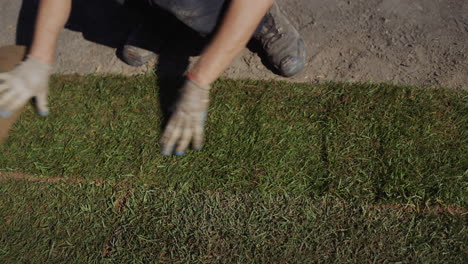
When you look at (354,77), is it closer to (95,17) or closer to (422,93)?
(422,93)

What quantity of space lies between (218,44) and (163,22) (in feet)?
3.27

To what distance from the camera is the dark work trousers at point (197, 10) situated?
1.98 meters

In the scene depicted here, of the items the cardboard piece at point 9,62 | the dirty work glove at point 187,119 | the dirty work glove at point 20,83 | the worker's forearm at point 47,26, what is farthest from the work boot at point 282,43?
the cardboard piece at point 9,62

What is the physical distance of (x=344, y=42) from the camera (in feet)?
8.65

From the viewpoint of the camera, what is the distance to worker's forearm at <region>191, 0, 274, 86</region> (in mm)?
1641

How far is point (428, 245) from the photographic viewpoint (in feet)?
5.79

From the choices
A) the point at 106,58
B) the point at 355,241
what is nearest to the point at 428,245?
the point at 355,241

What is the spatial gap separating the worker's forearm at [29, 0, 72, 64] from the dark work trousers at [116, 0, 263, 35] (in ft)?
1.61

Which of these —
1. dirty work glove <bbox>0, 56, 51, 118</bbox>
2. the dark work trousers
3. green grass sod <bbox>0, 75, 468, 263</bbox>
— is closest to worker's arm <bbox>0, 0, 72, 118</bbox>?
dirty work glove <bbox>0, 56, 51, 118</bbox>

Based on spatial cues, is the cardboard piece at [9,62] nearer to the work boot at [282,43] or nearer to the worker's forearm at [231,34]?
the worker's forearm at [231,34]

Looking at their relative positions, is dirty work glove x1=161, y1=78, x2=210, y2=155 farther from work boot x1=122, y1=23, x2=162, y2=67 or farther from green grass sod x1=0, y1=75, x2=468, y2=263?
work boot x1=122, y1=23, x2=162, y2=67

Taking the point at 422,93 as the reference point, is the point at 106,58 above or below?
below

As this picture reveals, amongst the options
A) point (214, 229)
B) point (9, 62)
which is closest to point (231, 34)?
point (214, 229)

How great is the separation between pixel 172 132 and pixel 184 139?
0.08 meters
